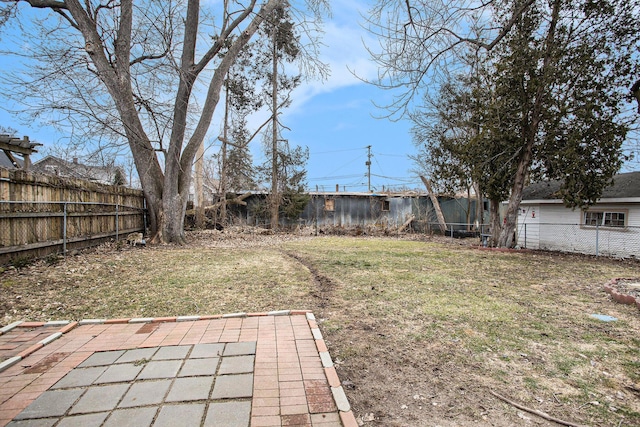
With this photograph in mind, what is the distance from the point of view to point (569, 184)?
9602 millimetres

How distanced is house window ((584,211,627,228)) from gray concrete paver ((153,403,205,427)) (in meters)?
13.6

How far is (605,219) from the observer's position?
440 inches

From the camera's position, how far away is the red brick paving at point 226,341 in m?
1.95

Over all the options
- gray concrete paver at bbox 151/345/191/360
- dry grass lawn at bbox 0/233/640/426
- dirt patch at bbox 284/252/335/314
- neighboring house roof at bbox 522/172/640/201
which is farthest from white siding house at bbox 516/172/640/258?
gray concrete paver at bbox 151/345/191/360

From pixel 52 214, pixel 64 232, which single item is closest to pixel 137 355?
pixel 52 214

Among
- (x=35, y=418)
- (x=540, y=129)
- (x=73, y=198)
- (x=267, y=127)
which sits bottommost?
(x=35, y=418)

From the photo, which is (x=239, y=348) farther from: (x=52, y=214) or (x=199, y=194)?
(x=199, y=194)

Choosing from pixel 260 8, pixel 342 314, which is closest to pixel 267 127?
pixel 260 8

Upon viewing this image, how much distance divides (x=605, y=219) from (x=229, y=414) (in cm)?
1393

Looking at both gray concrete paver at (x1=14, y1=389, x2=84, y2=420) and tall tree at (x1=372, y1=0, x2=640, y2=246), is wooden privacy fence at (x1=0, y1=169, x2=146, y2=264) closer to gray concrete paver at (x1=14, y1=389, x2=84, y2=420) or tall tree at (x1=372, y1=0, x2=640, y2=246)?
gray concrete paver at (x1=14, y1=389, x2=84, y2=420)

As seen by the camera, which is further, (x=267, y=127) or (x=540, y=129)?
(x=267, y=127)

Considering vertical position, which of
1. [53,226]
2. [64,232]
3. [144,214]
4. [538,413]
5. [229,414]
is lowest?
[538,413]

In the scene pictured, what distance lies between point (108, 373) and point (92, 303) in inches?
84.1

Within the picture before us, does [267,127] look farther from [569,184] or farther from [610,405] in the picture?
[610,405]
